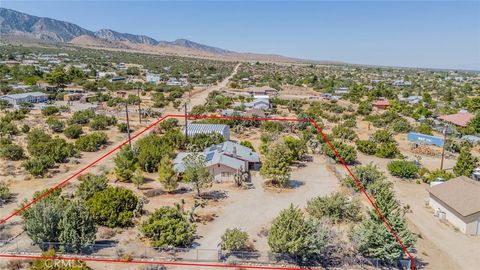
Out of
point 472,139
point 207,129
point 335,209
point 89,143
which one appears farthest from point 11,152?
point 472,139

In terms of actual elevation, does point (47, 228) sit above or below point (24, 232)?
above

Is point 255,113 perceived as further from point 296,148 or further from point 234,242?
point 234,242

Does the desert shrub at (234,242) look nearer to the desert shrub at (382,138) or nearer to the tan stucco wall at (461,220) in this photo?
the tan stucco wall at (461,220)

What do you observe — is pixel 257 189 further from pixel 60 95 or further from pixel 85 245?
pixel 60 95

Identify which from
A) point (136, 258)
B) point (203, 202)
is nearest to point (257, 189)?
point (203, 202)

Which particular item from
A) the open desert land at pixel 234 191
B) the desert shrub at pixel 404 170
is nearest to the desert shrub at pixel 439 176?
the open desert land at pixel 234 191

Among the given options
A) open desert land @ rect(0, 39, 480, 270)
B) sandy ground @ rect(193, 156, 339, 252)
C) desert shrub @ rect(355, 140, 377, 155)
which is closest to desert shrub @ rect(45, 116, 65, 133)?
open desert land @ rect(0, 39, 480, 270)
